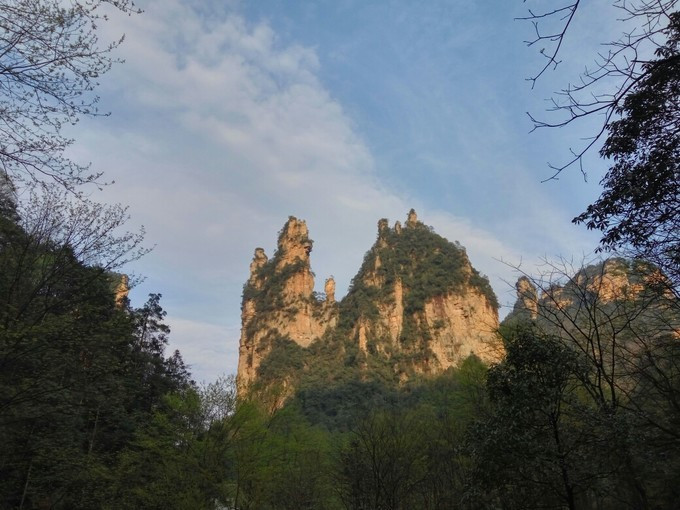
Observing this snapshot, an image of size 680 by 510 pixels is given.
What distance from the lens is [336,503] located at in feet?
62.7

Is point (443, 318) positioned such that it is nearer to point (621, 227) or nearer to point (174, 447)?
point (174, 447)

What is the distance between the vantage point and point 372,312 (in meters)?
69.6

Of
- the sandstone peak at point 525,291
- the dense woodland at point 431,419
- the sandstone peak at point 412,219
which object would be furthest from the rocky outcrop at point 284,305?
the sandstone peak at point 525,291

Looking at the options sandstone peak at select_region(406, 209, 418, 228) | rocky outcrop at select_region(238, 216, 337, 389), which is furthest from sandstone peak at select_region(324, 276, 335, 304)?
sandstone peak at select_region(406, 209, 418, 228)

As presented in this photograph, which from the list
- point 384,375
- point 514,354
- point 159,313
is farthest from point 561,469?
point 384,375

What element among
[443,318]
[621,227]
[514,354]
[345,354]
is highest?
[443,318]

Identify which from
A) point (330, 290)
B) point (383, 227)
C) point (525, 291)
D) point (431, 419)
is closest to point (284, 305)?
point (330, 290)

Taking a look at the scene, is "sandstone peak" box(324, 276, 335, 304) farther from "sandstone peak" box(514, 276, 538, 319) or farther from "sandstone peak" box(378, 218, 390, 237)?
"sandstone peak" box(514, 276, 538, 319)

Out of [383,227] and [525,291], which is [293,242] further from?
[525,291]

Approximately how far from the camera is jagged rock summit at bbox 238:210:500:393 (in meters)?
63.6

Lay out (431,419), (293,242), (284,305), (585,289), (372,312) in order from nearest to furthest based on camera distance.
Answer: (585,289) → (431,419) → (372,312) → (284,305) → (293,242)

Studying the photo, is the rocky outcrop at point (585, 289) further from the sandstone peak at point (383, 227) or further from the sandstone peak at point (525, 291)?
the sandstone peak at point (383, 227)

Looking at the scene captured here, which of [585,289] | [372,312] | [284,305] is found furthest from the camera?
[284,305]

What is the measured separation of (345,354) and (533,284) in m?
58.0
